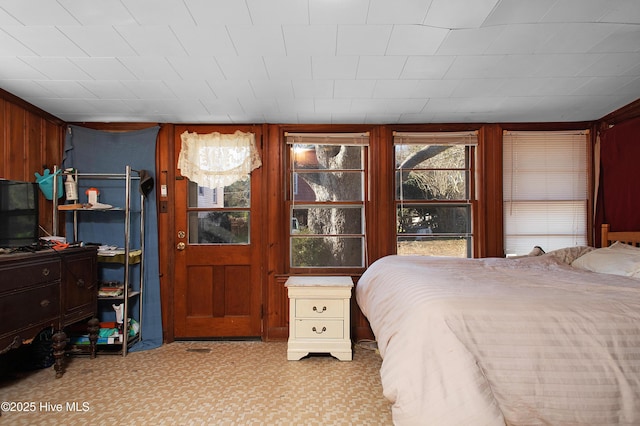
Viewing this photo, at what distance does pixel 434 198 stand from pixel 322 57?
1.98 meters

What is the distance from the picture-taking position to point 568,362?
135 centimetres

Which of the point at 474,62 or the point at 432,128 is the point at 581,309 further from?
the point at 432,128

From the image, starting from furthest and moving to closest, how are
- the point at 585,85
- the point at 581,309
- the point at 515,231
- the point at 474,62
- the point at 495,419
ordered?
1. the point at 515,231
2. the point at 585,85
3. the point at 474,62
4. the point at 581,309
5. the point at 495,419

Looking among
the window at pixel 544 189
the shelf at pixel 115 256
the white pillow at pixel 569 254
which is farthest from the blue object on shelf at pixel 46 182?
the white pillow at pixel 569 254

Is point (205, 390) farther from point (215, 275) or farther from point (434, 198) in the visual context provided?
point (434, 198)

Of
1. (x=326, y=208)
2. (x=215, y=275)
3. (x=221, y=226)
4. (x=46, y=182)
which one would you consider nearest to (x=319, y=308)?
(x=326, y=208)

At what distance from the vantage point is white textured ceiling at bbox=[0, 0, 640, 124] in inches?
63.9

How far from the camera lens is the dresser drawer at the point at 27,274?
205cm

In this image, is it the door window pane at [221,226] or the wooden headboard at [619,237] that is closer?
the wooden headboard at [619,237]

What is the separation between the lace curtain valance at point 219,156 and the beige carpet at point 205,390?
5.40 ft

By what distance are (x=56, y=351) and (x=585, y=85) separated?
14.3 feet

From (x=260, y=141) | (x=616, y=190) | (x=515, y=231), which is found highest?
(x=260, y=141)

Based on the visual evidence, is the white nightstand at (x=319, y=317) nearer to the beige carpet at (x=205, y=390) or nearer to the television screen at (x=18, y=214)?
the beige carpet at (x=205, y=390)

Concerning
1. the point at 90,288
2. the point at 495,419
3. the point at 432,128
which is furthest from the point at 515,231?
the point at 90,288
